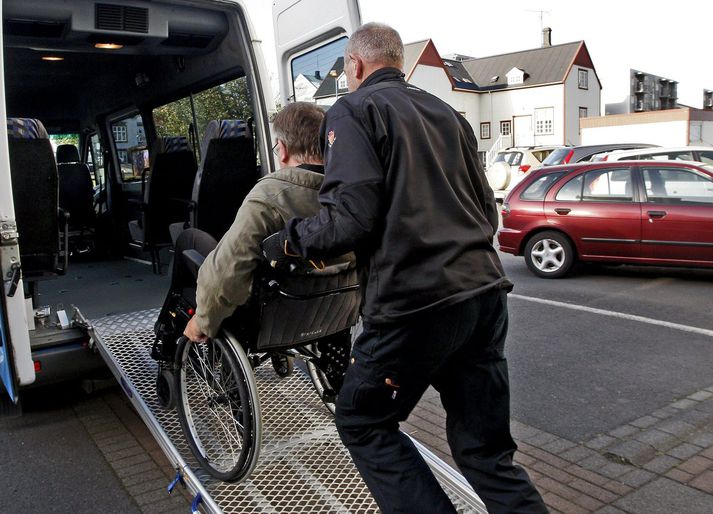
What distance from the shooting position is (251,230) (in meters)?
2.86

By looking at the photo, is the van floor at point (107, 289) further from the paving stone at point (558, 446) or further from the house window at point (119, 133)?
the paving stone at point (558, 446)

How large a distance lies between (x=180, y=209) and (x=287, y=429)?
427 centimetres

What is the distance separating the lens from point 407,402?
7.91 feet

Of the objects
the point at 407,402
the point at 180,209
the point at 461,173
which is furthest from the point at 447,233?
the point at 180,209

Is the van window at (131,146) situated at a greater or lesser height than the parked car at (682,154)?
greater

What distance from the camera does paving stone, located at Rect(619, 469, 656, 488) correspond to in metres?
3.63

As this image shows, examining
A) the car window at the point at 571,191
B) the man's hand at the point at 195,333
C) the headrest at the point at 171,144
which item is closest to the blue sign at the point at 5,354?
the man's hand at the point at 195,333

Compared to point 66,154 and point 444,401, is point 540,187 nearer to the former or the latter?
point 66,154

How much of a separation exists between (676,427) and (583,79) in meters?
58.9

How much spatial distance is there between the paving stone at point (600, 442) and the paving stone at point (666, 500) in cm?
51

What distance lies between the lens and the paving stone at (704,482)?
353cm

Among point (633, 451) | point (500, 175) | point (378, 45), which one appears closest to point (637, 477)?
point (633, 451)

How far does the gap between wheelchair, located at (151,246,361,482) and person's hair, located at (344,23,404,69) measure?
101 centimetres

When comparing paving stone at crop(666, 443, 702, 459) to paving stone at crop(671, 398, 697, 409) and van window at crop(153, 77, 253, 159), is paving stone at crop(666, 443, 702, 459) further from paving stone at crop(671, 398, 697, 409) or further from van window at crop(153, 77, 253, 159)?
van window at crop(153, 77, 253, 159)
